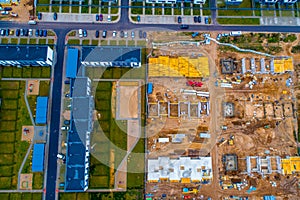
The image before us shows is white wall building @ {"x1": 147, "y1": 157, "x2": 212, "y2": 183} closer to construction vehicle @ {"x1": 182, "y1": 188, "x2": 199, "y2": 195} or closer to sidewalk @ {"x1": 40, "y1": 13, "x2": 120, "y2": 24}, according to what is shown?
construction vehicle @ {"x1": 182, "y1": 188, "x2": 199, "y2": 195}

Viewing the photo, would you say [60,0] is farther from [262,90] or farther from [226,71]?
[262,90]

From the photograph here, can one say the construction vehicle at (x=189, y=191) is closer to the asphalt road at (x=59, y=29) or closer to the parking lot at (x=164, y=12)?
the asphalt road at (x=59, y=29)

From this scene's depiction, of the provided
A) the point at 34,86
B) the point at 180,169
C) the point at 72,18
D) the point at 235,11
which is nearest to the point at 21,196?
the point at 34,86

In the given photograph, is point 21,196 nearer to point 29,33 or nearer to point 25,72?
point 25,72

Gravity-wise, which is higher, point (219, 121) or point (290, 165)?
point (219, 121)

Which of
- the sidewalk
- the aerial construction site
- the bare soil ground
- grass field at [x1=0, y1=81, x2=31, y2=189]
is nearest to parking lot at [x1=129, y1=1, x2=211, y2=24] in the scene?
the aerial construction site
